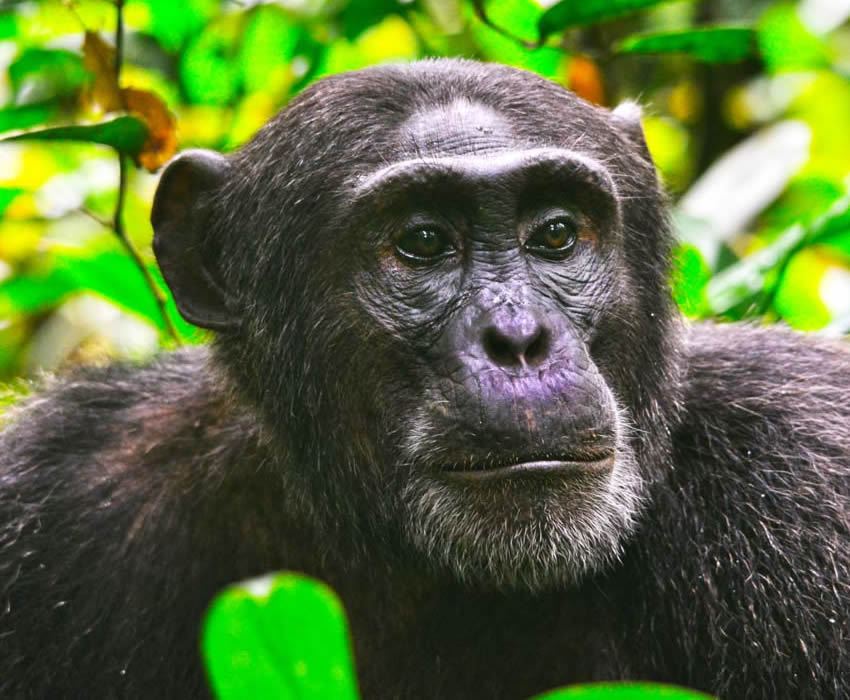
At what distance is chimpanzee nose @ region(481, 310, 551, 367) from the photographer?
391 centimetres

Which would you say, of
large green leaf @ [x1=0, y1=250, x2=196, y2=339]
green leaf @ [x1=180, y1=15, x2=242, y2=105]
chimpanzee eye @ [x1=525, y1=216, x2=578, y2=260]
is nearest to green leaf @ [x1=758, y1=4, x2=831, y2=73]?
chimpanzee eye @ [x1=525, y1=216, x2=578, y2=260]

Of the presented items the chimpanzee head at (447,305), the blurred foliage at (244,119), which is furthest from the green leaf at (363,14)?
the chimpanzee head at (447,305)

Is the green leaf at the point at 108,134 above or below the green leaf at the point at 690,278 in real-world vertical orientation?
above

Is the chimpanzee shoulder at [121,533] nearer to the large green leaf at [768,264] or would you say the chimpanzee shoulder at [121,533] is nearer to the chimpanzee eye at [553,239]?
the chimpanzee eye at [553,239]

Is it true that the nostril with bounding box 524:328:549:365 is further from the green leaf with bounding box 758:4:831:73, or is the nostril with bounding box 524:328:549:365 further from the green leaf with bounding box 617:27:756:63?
the green leaf with bounding box 758:4:831:73

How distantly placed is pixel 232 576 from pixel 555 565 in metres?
1.38

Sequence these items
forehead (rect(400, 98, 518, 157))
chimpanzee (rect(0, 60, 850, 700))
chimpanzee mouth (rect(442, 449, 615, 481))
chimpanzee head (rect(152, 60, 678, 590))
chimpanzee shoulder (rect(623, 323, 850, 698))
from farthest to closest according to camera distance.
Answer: forehead (rect(400, 98, 518, 157))
chimpanzee shoulder (rect(623, 323, 850, 698))
chimpanzee (rect(0, 60, 850, 700))
chimpanzee head (rect(152, 60, 678, 590))
chimpanzee mouth (rect(442, 449, 615, 481))

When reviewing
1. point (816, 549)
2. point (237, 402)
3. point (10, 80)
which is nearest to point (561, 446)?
point (816, 549)

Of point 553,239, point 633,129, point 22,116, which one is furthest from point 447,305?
point 22,116

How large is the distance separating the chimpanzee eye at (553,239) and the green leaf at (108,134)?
1780 millimetres

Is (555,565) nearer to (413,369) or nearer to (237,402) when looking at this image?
(413,369)

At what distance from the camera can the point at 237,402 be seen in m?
5.02

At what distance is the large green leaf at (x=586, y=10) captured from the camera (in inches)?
206

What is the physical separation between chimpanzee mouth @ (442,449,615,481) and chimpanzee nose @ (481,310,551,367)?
0.93 ft
